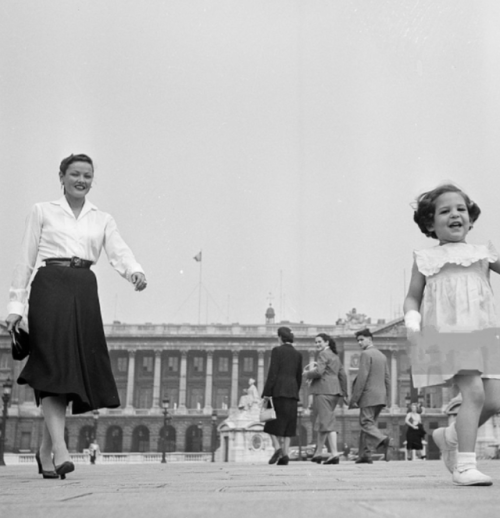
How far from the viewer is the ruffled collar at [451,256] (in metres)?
3.87

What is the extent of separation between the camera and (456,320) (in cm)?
374

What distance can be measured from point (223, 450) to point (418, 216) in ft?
77.0

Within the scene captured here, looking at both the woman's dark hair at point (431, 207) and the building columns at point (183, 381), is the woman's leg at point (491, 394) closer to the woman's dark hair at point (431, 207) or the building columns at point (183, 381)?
the woman's dark hair at point (431, 207)

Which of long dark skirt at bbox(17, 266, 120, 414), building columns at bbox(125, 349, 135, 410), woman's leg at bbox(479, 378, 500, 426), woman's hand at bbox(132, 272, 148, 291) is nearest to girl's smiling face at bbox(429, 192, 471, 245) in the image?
woman's leg at bbox(479, 378, 500, 426)

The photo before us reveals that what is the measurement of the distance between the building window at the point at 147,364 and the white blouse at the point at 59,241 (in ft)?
203

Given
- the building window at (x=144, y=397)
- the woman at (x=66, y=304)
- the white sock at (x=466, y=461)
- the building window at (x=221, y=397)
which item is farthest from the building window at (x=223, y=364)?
the white sock at (x=466, y=461)

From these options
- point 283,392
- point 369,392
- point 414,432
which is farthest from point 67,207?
point 414,432

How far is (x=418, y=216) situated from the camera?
408 centimetres

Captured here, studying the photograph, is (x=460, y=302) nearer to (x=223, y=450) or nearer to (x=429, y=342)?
(x=429, y=342)

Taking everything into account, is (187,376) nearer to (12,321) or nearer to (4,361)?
(4,361)

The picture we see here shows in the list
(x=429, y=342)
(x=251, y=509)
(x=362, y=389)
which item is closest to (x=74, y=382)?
(x=429, y=342)

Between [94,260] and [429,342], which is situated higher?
[94,260]

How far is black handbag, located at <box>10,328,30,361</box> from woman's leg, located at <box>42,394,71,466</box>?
0.89ft

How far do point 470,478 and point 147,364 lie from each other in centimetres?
6369
